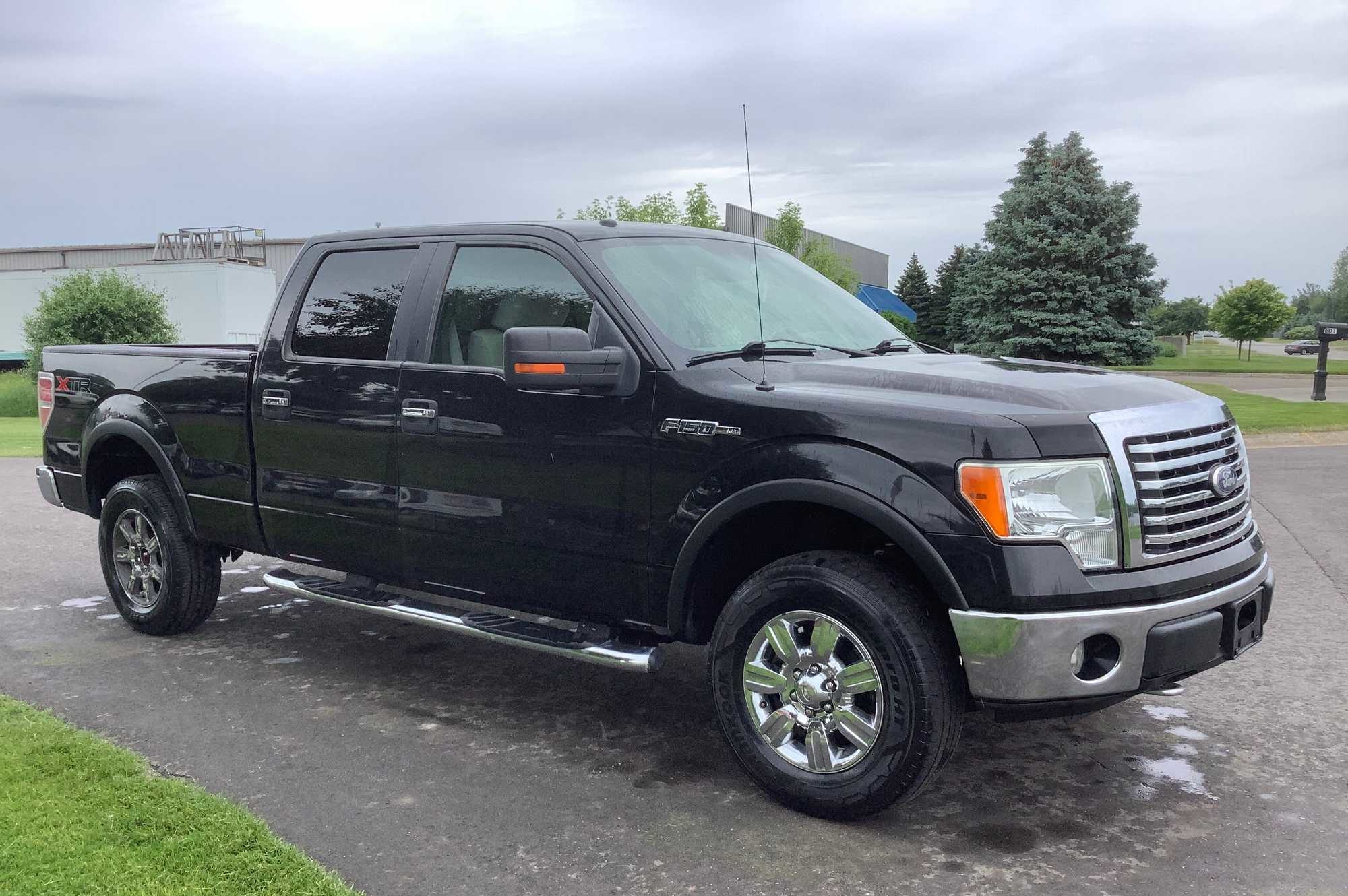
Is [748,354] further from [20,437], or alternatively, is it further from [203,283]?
[203,283]

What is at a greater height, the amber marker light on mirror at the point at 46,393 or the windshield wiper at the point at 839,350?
the windshield wiper at the point at 839,350

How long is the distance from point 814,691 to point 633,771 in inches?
35.0

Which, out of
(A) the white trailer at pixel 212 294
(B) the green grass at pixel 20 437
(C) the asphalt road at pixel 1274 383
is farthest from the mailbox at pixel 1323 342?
(A) the white trailer at pixel 212 294

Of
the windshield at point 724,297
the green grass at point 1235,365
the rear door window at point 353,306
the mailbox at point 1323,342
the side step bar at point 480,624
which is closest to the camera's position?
the side step bar at point 480,624

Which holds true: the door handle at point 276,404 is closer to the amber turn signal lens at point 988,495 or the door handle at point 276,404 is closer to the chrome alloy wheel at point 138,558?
the chrome alloy wheel at point 138,558

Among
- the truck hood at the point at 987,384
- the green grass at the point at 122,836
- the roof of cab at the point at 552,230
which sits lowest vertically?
the green grass at the point at 122,836

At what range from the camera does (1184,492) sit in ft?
12.3

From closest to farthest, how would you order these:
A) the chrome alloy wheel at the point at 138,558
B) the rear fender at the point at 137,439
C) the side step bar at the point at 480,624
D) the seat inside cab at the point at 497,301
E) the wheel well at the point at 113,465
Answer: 1. the side step bar at the point at 480,624
2. the seat inside cab at the point at 497,301
3. the rear fender at the point at 137,439
4. the chrome alloy wheel at the point at 138,558
5. the wheel well at the point at 113,465

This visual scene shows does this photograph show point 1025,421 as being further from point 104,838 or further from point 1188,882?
point 104,838

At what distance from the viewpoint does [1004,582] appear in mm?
3475

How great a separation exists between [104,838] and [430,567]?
5.41ft

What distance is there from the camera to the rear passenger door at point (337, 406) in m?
5.07

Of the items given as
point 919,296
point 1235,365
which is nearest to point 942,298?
point 919,296

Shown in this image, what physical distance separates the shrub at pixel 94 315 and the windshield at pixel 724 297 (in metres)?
30.4
